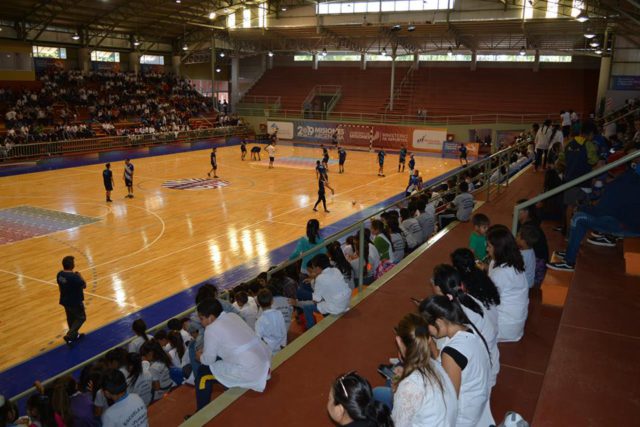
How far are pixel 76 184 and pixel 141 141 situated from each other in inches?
467

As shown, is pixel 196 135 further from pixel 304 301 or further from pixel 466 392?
pixel 466 392

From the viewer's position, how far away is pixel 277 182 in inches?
987

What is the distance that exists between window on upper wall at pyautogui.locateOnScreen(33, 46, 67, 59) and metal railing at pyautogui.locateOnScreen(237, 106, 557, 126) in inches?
580

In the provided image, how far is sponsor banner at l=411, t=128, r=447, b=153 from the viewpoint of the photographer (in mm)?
36969

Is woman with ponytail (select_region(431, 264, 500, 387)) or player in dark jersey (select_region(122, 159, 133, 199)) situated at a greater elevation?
woman with ponytail (select_region(431, 264, 500, 387))

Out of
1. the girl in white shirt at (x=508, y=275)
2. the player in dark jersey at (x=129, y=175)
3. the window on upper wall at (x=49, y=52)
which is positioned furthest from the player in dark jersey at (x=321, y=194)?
the window on upper wall at (x=49, y=52)

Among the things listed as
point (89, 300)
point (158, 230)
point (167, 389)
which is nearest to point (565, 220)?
point (167, 389)

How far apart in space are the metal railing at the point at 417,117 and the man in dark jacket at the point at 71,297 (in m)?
32.4

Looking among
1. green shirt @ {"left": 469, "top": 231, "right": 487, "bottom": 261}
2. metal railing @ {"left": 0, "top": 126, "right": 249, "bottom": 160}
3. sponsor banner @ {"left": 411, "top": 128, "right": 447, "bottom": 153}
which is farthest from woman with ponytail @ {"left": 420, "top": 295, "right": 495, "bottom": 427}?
sponsor banner @ {"left": 411, "top": 128, "right": 447, "bottom": 153}

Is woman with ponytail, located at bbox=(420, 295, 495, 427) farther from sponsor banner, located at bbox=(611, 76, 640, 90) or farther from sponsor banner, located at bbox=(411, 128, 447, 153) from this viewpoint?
sponsor banner, located at bbox=(411, 128, 447, 153)

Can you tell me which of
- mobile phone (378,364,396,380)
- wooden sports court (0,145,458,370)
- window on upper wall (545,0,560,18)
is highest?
window on upper wall (545,0,560,18)

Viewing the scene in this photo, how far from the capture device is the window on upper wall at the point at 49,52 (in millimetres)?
39781

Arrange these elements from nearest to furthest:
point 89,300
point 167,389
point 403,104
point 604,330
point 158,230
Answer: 1. point 604,330
2. point 167,389
3. point 89,300
4. point 158,230
5. point 403,104

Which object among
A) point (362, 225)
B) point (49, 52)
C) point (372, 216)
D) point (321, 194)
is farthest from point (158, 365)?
point (49, 52)
